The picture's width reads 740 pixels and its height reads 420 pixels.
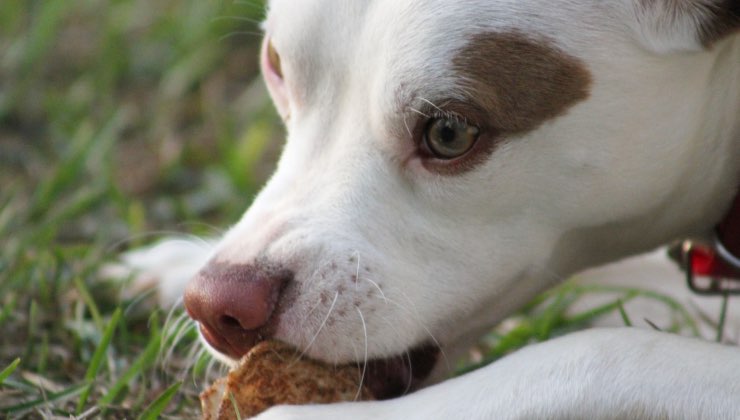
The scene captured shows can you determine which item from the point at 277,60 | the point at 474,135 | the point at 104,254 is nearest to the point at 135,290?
the point at 104,254

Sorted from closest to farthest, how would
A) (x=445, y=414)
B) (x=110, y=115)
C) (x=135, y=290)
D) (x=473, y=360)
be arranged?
(x=445, y=414), (x=473, y=360), (x=135, y=290), (x=110, y=115)

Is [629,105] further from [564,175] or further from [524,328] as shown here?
[524,328]

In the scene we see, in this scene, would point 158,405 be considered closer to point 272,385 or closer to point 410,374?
point 272,385

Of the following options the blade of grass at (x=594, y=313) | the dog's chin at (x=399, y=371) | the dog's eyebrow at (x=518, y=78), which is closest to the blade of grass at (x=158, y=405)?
the dog's chin at (x=399, y=371)

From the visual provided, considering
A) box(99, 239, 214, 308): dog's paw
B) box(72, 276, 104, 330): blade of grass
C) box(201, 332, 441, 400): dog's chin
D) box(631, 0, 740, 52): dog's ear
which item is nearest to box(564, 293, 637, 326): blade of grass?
box(201, 332, 441, 400): dog's chin

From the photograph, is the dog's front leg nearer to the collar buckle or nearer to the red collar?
the red collar
